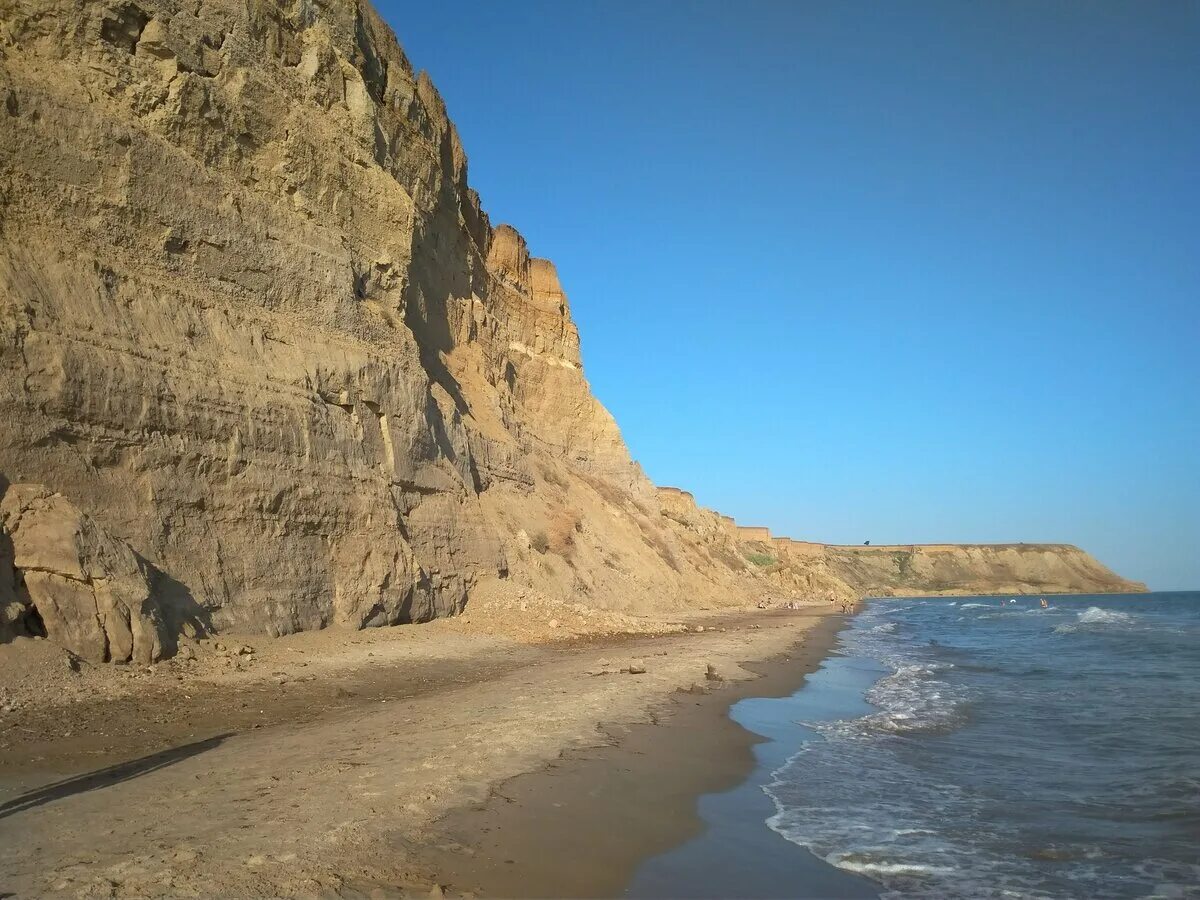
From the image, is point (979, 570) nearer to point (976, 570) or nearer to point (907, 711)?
point (976, 570)

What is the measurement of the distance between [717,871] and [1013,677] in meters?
14.4

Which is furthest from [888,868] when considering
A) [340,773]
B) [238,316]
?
[238,316]

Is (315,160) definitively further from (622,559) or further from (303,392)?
(622,559)

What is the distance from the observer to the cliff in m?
10.8

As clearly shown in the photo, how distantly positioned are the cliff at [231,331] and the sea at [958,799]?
8195 mm

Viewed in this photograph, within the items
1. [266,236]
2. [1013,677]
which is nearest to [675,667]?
[1013,677]

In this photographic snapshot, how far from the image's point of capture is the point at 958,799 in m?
6.98

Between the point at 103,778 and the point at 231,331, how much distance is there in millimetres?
9994

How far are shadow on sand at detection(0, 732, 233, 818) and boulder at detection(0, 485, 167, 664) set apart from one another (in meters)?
3.20

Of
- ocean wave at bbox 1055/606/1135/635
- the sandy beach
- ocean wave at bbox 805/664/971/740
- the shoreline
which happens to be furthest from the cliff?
ocean wave at bbox 1055/606/1135/635

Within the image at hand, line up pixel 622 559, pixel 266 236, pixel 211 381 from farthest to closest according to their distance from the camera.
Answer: pixel 622 559, pixel 266 236, pixel 211 381

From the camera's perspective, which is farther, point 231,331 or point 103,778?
point 231,331

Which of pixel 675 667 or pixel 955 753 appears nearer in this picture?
pixel 955 753

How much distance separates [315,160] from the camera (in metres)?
17.0
